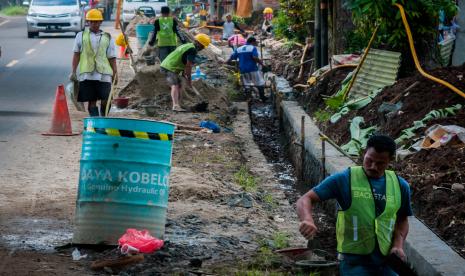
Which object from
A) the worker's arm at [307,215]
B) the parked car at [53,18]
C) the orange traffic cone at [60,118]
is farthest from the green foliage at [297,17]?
the worker's arm at [307,215]

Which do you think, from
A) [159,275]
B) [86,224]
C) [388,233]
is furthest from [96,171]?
[388,233]

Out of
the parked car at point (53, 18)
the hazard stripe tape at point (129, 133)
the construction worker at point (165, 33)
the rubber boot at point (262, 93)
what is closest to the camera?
the hazard stripe tape at point (129, 133)

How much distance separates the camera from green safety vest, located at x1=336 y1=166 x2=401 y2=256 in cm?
593

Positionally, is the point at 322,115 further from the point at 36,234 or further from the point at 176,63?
the point at 36,234

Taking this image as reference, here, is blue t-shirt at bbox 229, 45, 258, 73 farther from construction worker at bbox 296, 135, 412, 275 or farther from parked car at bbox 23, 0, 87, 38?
parked car at bbox 23, 0, 87, 38

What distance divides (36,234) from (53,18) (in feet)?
104

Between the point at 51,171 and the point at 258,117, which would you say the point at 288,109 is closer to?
the point at 258,117

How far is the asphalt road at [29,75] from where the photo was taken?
17.5 m

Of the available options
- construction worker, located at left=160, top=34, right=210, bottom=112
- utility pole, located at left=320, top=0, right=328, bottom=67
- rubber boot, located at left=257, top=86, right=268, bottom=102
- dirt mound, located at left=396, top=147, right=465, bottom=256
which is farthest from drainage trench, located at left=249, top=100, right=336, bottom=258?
construction worker, located at left=160, top=34, right=210, bottom=112

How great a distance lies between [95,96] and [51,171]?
6.84 ft

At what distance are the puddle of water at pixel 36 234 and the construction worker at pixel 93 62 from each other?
14.5 feet

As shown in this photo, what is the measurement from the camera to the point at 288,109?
18.9 meters

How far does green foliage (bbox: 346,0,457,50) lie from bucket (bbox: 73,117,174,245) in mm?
7564

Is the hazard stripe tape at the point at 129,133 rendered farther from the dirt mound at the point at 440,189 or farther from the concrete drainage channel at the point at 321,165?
the dirt mound at the point at 440,189
